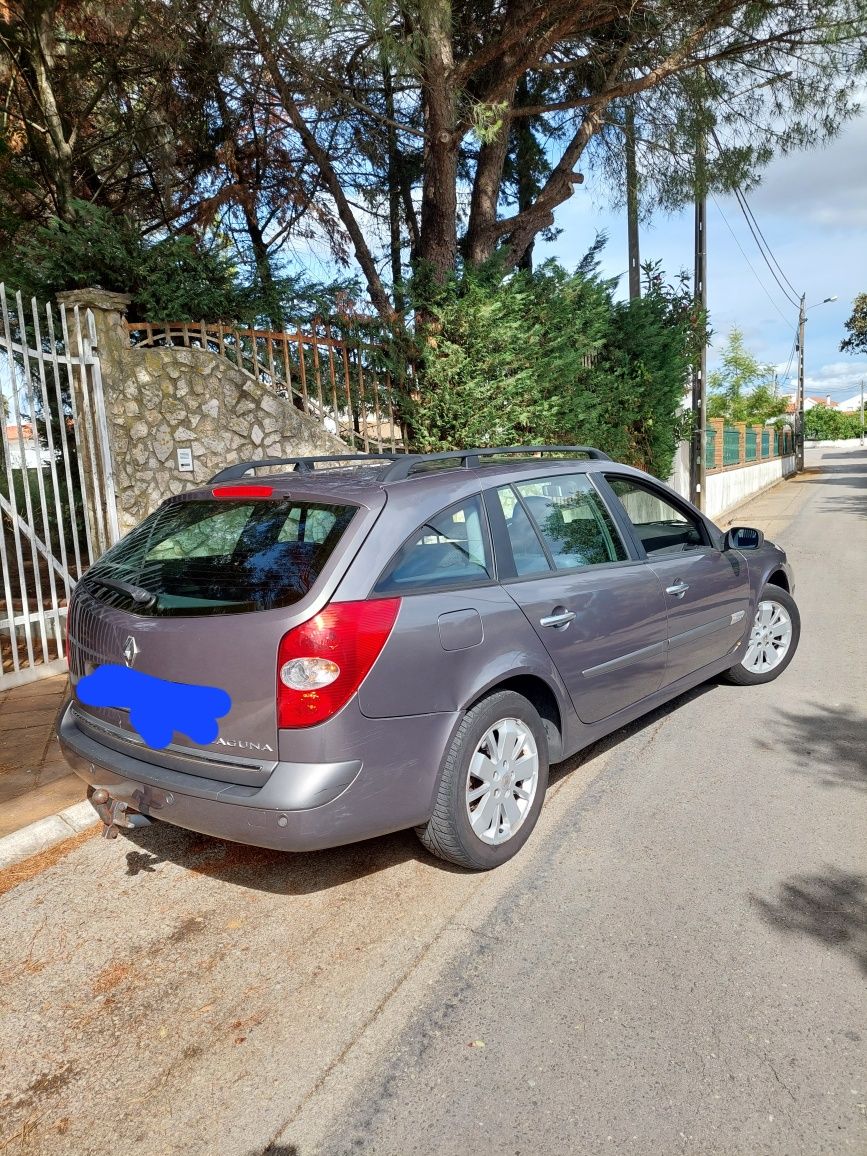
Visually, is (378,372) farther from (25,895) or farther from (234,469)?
(25,895)

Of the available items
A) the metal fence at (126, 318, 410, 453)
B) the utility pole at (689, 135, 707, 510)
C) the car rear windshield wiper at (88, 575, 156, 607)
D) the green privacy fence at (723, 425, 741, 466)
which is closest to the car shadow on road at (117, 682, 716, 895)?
the car rear windshield wiper at (88, 575, 156, 607)

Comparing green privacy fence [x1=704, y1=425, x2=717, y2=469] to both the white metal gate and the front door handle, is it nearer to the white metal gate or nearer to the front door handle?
the white metal gate

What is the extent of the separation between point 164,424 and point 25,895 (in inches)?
196

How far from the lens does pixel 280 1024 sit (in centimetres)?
246

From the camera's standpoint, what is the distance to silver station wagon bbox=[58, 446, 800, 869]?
2.69 m

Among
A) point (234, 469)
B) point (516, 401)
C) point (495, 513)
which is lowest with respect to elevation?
point (495, 513)

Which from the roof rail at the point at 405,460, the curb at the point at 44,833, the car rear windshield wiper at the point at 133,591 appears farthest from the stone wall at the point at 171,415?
the car rear windshield wiper at the point at 133,591

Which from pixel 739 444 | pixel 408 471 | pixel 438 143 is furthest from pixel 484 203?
pixel 739 444

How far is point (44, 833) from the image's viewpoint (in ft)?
12.1

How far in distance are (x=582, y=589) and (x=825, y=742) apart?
6.36ft

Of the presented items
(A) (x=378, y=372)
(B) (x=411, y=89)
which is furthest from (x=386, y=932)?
(B) (x=411, y=89)

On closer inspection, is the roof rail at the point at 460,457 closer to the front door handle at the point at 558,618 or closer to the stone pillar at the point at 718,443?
the front door handle at the point at 558,618

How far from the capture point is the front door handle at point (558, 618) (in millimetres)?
3459

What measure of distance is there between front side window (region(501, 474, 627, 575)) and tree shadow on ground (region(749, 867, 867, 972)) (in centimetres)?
159
